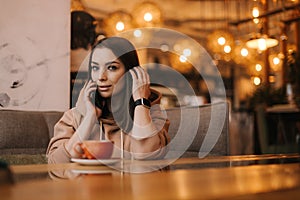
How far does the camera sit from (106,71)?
1.53 meters

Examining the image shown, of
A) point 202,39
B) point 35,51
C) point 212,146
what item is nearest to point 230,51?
point 202,39

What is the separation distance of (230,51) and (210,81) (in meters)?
0.68

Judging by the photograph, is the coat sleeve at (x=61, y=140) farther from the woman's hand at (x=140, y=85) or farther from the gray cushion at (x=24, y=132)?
the gray cushion at (x=24, y=132)

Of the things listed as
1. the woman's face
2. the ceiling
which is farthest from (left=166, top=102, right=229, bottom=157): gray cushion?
the ceiling

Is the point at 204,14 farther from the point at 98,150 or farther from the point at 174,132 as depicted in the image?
the point at 98,150

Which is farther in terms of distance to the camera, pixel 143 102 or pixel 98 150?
pixel 143 102

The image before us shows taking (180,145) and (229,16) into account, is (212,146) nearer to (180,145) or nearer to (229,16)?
(180,145)

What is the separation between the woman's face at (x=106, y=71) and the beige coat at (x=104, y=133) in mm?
104

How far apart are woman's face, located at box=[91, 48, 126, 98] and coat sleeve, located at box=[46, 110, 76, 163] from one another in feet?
0.52

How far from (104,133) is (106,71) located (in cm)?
26

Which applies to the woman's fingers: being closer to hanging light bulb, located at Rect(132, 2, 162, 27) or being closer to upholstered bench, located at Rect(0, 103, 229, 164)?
upholstered bench, located at Rect(0, 103, 229, 164)

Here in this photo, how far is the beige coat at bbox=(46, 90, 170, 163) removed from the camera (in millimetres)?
1341

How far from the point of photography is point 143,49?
15.8 ft

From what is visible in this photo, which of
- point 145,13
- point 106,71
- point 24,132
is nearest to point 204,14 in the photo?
point 145,13
